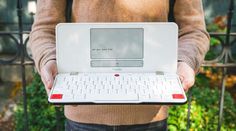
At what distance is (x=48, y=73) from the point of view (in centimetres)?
157

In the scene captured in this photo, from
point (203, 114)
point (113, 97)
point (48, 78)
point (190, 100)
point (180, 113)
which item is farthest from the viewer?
point (203, 114)

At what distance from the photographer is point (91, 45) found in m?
1.59

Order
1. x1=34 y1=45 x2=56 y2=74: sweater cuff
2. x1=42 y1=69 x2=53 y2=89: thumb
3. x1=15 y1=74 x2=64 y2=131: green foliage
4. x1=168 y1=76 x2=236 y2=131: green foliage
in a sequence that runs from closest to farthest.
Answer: x1=42 y1=69 x2=53 y2=89: thumb → x1=34 y1=45 x2=56 y2=74: sweater cuff → x1=168 y1=76 x2=236 y2=131: green foliage → x1=15 y1=74 x2=64 y2=131: green foliage

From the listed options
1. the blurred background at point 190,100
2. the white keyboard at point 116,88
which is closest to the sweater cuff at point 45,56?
the white keyboard at point 116,88

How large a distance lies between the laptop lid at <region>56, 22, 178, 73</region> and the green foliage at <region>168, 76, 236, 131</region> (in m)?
1.41

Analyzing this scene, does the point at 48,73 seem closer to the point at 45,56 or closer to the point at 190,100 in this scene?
the point at 45,56

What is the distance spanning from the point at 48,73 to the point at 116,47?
26 cm

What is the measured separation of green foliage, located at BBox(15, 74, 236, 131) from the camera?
3.13 m

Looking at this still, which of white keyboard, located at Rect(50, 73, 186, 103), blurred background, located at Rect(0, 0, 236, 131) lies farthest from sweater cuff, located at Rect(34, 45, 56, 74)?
blurred background, located at Rect(0, 0, 236, 131)

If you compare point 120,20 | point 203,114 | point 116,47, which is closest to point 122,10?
point 120,20

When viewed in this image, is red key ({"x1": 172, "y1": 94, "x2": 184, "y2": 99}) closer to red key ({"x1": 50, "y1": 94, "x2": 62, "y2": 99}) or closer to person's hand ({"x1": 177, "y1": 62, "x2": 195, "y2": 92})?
person's hand ({"x1": 177, "y1": 62, "x2": 195, "y2": 92})

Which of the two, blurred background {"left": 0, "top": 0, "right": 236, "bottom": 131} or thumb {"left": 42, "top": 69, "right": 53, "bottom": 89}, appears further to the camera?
blurred background {"left": 0, "top": 0, "right": 236, "bottom": 131}

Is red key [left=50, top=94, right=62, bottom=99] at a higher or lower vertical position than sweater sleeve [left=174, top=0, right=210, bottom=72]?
lower

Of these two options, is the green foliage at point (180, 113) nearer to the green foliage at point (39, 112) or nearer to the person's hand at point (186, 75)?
the green foliage at point (39, 112)
